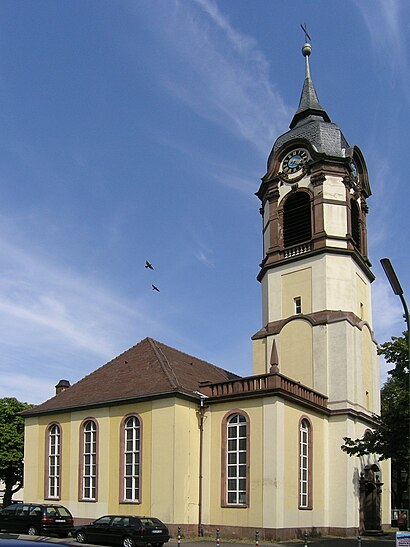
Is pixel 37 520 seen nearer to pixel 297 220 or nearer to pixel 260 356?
pixel 260 356

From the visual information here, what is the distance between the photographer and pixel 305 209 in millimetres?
36844

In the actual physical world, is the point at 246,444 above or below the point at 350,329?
below

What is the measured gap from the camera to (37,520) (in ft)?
87.4

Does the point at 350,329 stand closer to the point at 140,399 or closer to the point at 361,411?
the point at 361,411

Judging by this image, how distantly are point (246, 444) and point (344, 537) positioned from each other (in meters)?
6.94

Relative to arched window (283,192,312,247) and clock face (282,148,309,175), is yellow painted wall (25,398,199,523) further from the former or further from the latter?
clock face (282,148,309,175)

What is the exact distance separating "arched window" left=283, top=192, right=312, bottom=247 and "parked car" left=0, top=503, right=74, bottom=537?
61.7 ft

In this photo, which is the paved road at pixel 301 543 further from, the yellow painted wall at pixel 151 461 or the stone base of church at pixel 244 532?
the yellow painted wall at pixel 151 461

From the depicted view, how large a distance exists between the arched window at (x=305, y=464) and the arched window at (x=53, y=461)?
12.5 meters

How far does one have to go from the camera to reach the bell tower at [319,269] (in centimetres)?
3341

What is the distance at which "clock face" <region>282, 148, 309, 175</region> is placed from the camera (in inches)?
1489

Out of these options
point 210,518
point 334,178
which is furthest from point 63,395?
point 334,178

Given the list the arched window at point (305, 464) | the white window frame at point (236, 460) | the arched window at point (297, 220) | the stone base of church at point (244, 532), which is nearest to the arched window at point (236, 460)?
the white window frame at point (236, 460)

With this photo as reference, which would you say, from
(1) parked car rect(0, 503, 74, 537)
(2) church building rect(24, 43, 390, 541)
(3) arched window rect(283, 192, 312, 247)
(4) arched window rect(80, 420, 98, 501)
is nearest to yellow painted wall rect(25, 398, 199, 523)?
(2) church building rect(24, 43, 390, 541)
